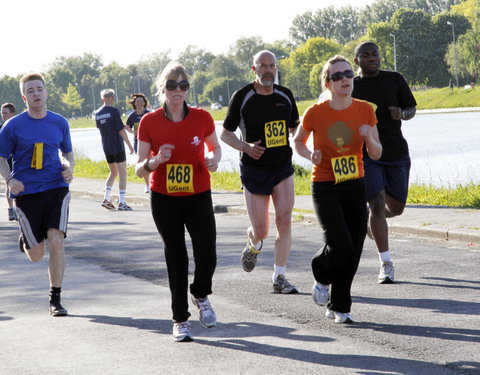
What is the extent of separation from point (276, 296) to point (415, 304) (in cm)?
119

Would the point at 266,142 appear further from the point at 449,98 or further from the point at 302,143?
the point at 449,98

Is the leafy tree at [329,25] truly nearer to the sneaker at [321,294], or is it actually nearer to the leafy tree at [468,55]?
the leafy tree at [468,55]

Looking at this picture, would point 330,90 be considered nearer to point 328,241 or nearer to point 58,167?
point 328,241

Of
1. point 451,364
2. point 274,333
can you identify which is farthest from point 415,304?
point 451,364

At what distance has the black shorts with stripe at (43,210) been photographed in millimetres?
7316

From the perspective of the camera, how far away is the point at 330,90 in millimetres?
6625

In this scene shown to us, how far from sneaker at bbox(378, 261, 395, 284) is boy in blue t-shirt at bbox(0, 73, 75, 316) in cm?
275

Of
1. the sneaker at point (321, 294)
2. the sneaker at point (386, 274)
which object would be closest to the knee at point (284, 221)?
the sneaker at point (386, 274)

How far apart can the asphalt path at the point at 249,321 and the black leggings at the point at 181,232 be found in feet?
1.21

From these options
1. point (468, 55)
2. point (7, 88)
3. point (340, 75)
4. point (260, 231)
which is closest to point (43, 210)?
point (260, 231)

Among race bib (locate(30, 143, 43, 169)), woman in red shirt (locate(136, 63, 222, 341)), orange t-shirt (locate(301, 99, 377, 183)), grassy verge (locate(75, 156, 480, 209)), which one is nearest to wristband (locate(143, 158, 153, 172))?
woman in red shirt (locate(136, 63, 222, 341))

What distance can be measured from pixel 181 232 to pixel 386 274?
8.55ft

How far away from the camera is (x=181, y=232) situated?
20.3ft

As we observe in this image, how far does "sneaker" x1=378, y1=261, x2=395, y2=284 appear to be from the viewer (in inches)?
319
